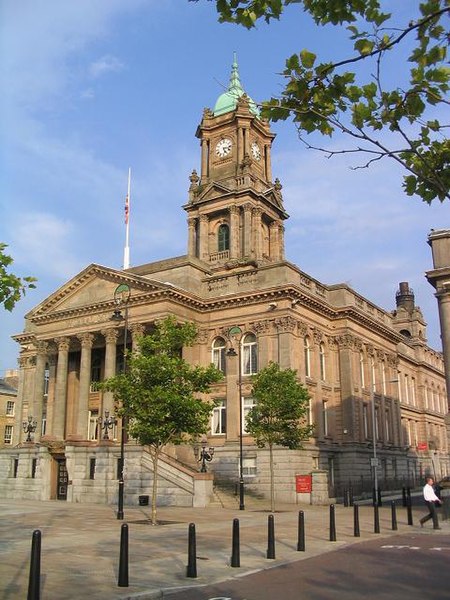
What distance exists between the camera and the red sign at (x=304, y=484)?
36.6 meters

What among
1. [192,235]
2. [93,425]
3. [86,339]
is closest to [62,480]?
[93,425]

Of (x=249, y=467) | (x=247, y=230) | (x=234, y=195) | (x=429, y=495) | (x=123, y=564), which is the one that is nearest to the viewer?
(x=123, y=564)

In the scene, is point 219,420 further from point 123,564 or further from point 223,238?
point 123,564

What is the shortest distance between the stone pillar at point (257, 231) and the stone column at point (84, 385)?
57.0ft

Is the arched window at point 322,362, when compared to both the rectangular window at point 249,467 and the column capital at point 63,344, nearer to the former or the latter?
the rectangular window at point 249,467

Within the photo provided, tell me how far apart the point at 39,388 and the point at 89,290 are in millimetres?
8897

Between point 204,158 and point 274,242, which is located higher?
point 204,158

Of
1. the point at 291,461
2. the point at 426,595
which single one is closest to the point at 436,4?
the point at 426,595

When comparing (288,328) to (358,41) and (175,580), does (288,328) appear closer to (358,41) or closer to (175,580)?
(175,580)

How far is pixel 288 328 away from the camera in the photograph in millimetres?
42844

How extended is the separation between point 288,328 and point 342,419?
32.5ft

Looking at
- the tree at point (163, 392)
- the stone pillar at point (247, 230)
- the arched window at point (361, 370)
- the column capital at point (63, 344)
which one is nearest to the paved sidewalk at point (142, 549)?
the tree at point (163, 392)

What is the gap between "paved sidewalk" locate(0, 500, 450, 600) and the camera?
10.7 m

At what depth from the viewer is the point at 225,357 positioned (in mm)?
46250
